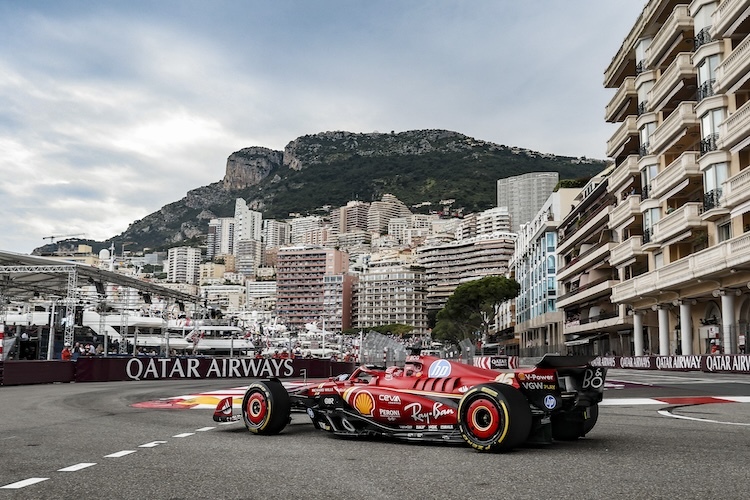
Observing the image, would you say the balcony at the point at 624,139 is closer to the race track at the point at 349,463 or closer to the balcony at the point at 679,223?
the balcony at the point at 679,223

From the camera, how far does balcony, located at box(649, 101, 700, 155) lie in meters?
44.0

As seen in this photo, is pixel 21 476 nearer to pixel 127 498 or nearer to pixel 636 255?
pixel 127 498

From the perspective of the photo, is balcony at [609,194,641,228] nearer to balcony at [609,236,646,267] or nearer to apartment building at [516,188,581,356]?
balcony at [609,236,646,267]

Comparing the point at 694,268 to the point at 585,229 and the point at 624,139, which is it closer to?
the point at 624,139

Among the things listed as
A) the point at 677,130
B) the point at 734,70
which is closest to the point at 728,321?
the point at 677,130

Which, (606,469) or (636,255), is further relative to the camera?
(636,255)

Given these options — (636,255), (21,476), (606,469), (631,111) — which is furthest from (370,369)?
(631,111)

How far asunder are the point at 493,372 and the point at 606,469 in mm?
2315

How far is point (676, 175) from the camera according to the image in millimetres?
44531

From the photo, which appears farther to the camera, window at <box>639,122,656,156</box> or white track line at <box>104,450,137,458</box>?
window at <box>639,122,656,156</box>

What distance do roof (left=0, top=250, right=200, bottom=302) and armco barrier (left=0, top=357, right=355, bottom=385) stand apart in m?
9.19

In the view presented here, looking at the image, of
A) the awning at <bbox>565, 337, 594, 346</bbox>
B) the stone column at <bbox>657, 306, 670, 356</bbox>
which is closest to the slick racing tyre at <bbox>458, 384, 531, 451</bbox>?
the stone column at <bbox>657, 306, 670, 356</bbox>

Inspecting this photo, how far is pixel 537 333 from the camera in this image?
106 m

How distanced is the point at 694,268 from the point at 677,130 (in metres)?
9.65
